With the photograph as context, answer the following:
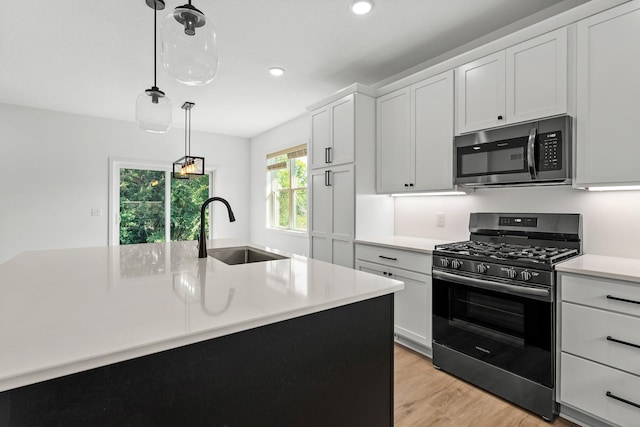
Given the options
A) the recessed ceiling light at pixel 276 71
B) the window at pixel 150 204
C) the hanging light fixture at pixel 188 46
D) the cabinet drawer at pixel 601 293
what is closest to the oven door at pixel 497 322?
the cabinet drawer at pixel 601 293

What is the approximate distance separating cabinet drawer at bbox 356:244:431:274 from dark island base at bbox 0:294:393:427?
51.5 inches

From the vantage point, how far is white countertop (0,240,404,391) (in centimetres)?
71

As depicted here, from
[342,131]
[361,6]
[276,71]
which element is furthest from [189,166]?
[361,6]

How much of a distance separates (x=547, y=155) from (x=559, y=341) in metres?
1.13

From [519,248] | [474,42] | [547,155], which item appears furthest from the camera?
[474,42]

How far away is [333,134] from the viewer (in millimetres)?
3361

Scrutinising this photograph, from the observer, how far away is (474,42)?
2.72 metres

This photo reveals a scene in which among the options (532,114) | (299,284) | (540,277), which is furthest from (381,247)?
(299,284)

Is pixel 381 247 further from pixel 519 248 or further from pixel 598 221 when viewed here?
pixel 598 221

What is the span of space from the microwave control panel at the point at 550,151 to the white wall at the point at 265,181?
125 inches

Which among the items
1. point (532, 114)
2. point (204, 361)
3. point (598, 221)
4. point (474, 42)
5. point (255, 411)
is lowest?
point (255, 411)

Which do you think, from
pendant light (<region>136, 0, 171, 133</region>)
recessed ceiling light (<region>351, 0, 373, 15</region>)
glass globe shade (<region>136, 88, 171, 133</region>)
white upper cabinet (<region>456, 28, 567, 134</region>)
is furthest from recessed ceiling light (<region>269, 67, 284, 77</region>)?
white upper cabinet (<region>456, 28, 567, 134</region>)

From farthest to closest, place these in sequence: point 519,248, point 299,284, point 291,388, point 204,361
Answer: point 519,248
point 299,284
point 291,388
point 204,361

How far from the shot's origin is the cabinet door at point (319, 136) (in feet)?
11.3
